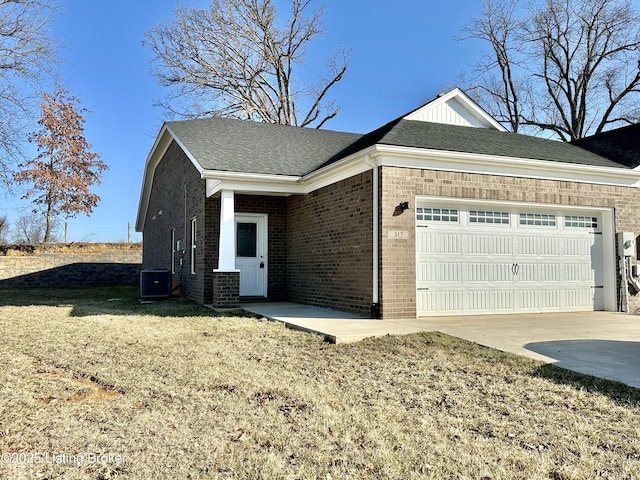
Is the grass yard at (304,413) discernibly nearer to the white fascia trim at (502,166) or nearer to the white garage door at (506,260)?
the white garage door at (506,260)

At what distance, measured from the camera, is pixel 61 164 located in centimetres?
3030

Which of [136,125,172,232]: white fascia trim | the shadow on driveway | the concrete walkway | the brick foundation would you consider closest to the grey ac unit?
the brick foundation

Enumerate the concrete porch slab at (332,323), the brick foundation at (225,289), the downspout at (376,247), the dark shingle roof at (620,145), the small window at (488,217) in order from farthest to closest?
1. the dark shingle roof at (620,145)
2. the brick foundation at (225,289)
3. the small window at (488,217)
4. the downspout at (376,247)
5. the concrete porch slab at (332,323)

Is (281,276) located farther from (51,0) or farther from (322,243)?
(51,0)

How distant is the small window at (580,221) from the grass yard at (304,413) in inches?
224

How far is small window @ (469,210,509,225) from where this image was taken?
32.6 ft

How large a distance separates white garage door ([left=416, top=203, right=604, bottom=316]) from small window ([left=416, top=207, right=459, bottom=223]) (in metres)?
0.02

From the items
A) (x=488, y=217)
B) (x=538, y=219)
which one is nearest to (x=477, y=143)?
(x=488, y=217)

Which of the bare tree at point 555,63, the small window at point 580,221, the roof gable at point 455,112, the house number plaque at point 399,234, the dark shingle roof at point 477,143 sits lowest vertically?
the house number plaque at point 399,234

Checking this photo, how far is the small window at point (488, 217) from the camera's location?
9.94m

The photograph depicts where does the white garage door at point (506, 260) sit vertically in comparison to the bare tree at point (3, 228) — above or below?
below

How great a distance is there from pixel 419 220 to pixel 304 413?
20.1ft

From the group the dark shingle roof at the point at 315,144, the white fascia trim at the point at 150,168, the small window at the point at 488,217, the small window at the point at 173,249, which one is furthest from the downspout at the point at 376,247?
the white fascia trim at the point at 150,168

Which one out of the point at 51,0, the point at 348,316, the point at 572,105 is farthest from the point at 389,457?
the point at 572,105
